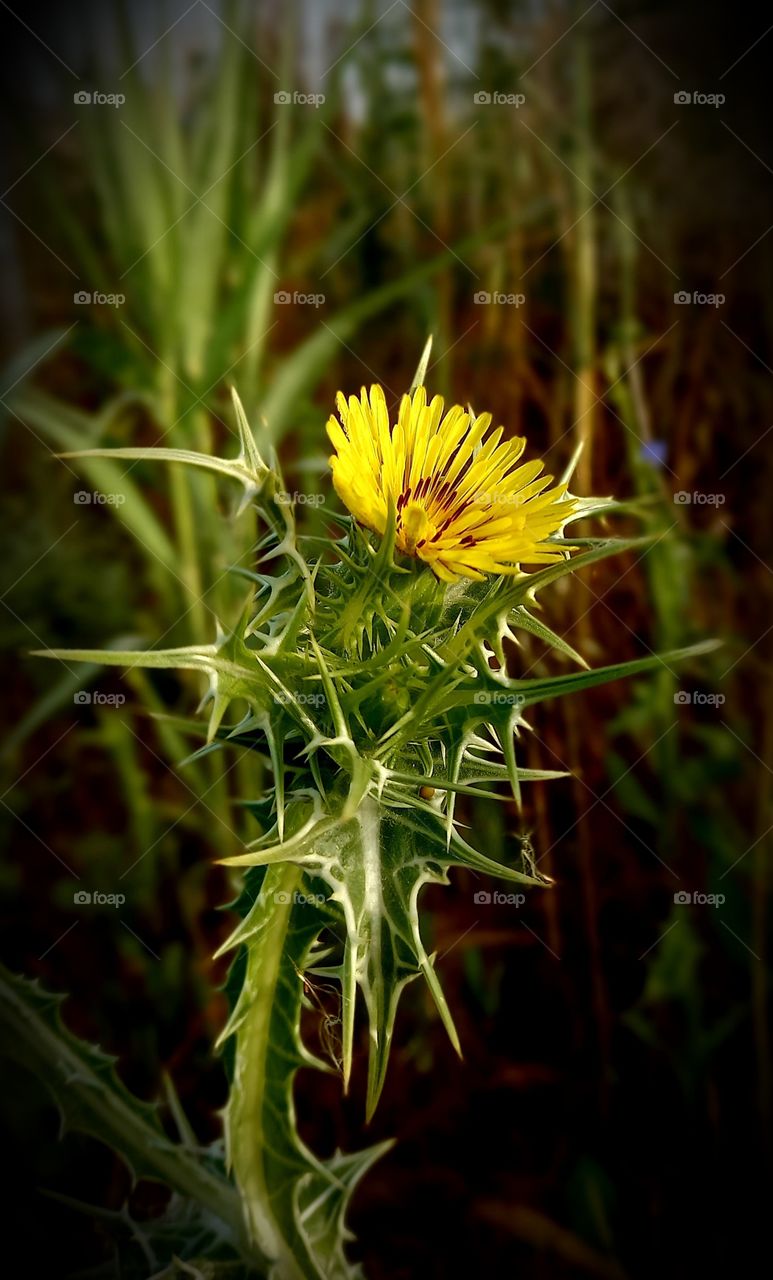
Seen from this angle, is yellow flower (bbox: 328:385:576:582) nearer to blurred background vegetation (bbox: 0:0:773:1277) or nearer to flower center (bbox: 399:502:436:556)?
flower center (bbox: 399:502:436:556)

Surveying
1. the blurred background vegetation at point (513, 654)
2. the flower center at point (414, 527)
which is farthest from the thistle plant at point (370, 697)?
the blurred background vegetation at point (513, 654)

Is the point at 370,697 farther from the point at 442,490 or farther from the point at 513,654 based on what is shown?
the point at 513,654

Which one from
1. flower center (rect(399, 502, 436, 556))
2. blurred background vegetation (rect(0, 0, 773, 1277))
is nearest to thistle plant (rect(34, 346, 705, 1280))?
flower center (rect(399, 502, 436, 556))

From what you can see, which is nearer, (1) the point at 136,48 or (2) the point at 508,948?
(2) the point at 508,948

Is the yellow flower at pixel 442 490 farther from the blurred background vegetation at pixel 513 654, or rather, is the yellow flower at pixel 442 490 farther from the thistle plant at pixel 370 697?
the blurred background vegetation at pixel 513 654

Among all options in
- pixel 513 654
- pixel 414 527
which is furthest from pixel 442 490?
pixel 513 654

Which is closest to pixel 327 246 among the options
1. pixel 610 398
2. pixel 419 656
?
pixel 610 398

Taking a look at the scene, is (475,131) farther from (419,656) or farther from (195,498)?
(419,656)
